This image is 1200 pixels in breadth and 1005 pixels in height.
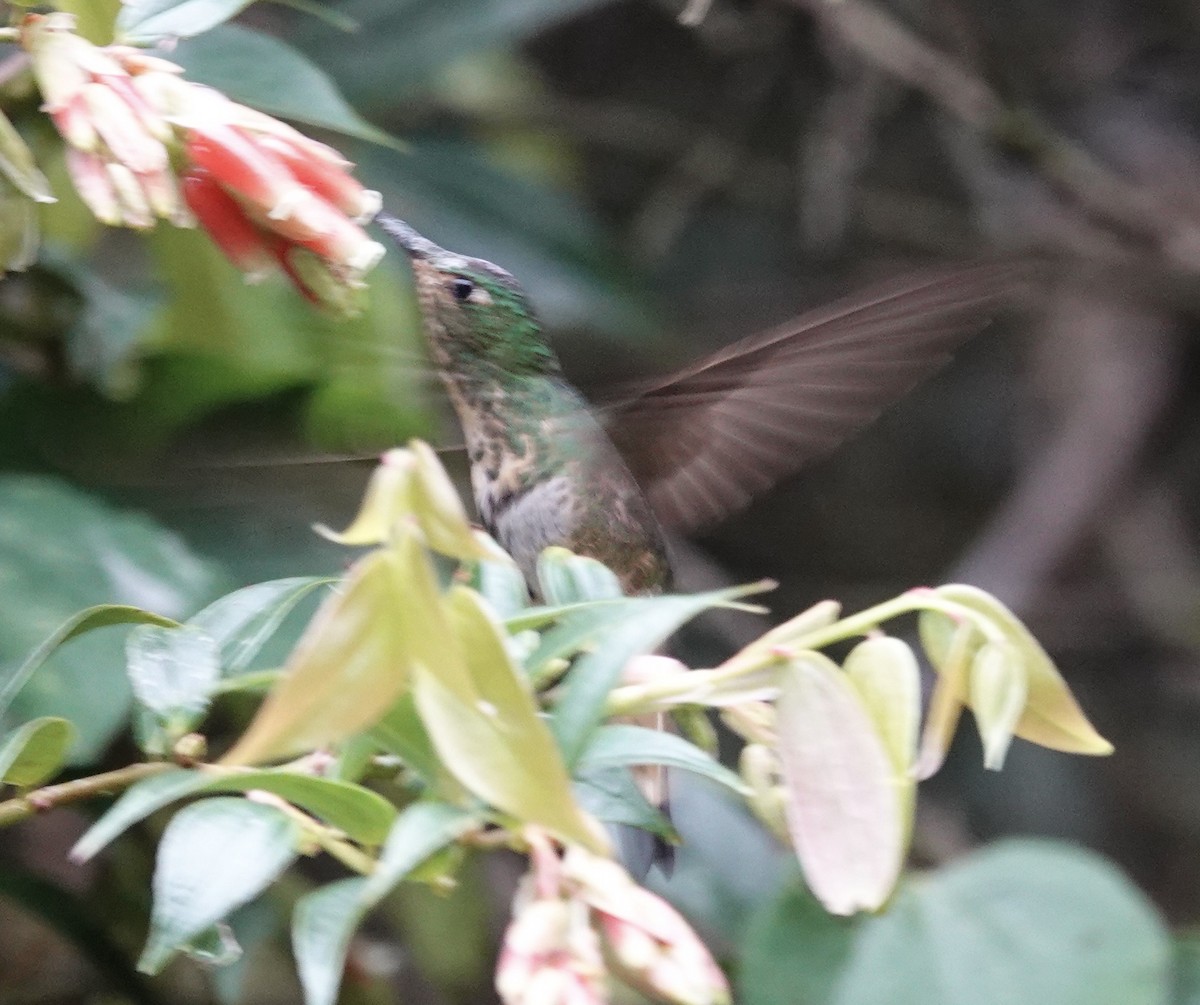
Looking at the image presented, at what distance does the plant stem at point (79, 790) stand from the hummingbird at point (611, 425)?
56cm

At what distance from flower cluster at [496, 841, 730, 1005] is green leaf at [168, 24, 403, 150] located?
68 cm

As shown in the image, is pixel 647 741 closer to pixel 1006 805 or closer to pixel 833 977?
pixel 833 977

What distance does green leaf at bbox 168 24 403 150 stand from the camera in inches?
47.3

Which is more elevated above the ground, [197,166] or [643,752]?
[197,166]

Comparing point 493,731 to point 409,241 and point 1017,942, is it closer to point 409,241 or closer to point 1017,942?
point 409,241

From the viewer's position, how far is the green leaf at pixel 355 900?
0.59 m

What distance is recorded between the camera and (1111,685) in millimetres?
2836

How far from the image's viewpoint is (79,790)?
2.31 ft

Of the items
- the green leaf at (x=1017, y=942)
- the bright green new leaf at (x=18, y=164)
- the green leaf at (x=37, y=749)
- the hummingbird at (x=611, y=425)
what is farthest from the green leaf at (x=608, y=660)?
the green leaf at (x=1017, y=942)

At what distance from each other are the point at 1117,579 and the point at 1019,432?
0.37 m

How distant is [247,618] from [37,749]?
113mm

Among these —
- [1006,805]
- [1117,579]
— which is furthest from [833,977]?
[1117,579]

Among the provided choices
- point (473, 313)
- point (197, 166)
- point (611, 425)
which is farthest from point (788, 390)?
point (197, 166)

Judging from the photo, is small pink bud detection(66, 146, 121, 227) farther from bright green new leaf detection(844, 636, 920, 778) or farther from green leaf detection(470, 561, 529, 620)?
bright green new leaf detection(844, 636, 920, 778)
